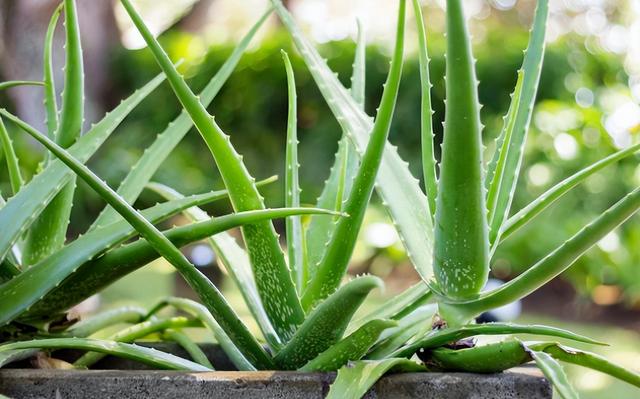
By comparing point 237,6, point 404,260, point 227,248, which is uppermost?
point 237,6

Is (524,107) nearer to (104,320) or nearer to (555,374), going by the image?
(555,374)

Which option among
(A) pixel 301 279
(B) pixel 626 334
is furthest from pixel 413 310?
(B) pixel 626 334

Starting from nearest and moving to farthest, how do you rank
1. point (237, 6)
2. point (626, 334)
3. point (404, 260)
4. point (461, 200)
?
1. point (461, 200)
2. point (626, 334)
3. point (404, 260)
4. point (237, 6)

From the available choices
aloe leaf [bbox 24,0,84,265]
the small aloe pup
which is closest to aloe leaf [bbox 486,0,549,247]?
the small aloe pup

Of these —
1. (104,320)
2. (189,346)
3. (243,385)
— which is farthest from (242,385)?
(104,320)

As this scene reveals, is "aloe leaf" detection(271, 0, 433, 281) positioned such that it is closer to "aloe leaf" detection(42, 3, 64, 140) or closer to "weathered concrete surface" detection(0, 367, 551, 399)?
"weathered concrete surface" detection(0, 367, 551, 399)

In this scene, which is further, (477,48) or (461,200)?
(477,48)

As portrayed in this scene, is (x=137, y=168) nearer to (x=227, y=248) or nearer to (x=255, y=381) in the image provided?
(x=227, y=248)
